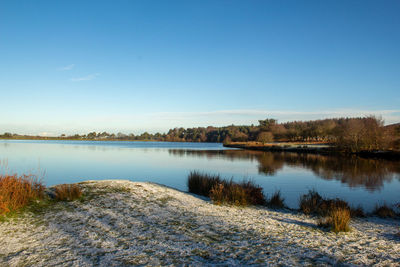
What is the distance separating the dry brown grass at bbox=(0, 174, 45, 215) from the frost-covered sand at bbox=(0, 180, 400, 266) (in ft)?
1.78

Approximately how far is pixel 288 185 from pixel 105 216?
12.3 metres

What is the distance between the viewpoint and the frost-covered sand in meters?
4.49

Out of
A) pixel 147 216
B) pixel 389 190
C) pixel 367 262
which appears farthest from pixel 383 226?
pixel 389 190

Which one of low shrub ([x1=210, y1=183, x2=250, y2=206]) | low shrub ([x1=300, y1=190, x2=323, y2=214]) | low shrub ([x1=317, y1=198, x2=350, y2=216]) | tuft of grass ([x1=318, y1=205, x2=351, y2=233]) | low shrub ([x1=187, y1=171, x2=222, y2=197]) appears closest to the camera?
tuft of grass ([x1=318, y1=205, x2=351, y2=233])

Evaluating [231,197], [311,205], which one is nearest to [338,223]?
[311,205]

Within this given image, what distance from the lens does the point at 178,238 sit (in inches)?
214

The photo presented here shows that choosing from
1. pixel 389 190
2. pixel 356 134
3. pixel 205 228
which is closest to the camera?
pixel 205 228

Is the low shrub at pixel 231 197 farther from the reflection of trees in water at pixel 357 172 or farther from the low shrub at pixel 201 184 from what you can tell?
the reflection of trees in water at pixel 357 172

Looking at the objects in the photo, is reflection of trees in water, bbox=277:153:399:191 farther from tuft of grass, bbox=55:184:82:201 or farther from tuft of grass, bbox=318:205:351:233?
tuft of grass, bbox=55:184:82:201

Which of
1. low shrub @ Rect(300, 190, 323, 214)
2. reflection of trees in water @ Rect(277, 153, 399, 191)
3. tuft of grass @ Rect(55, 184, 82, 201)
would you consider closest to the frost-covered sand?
tuft of grass @ Rect(55, 184, 82, 201)

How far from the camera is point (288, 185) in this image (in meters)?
16.3

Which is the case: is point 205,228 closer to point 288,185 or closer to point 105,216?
point 105,216

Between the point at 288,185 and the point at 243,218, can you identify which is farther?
the point at 288,185

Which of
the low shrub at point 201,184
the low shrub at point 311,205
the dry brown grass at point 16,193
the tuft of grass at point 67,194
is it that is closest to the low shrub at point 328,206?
the low shrub at point 311,205
